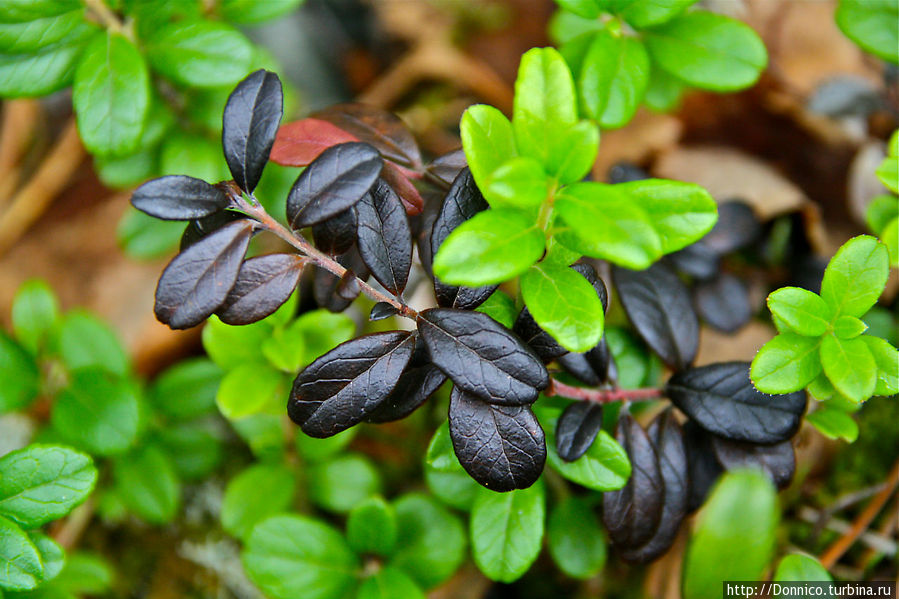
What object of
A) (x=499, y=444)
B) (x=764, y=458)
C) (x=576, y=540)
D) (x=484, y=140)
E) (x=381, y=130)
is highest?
(x=484, y=140)

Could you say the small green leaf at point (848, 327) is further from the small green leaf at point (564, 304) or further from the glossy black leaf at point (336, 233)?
the glossy black leaf at point (336, 233)

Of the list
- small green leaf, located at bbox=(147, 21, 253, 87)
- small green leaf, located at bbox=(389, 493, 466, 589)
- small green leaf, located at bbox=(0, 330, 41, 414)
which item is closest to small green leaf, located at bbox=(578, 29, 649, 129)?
small green leaf, located at bbox=(147, 21, 253, 87)

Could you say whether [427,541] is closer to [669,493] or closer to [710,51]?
[669,493]

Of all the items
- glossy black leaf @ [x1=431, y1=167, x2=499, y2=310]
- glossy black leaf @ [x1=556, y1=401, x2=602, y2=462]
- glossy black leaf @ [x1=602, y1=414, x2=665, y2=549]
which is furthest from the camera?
glossy black leaf @ [x1=602, y1=414, x2=665, y2=549]

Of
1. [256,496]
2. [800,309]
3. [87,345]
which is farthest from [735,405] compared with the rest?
[87,345]

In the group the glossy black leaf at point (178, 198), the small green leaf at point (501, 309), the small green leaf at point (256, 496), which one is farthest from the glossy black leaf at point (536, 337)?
the small green leaf at point (256, 496)

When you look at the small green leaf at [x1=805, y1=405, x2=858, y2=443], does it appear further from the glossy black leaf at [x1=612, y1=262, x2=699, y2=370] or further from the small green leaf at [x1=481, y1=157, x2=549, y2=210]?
the small green leaf at [x1=481, y1=157, x2=549, y2=210]
